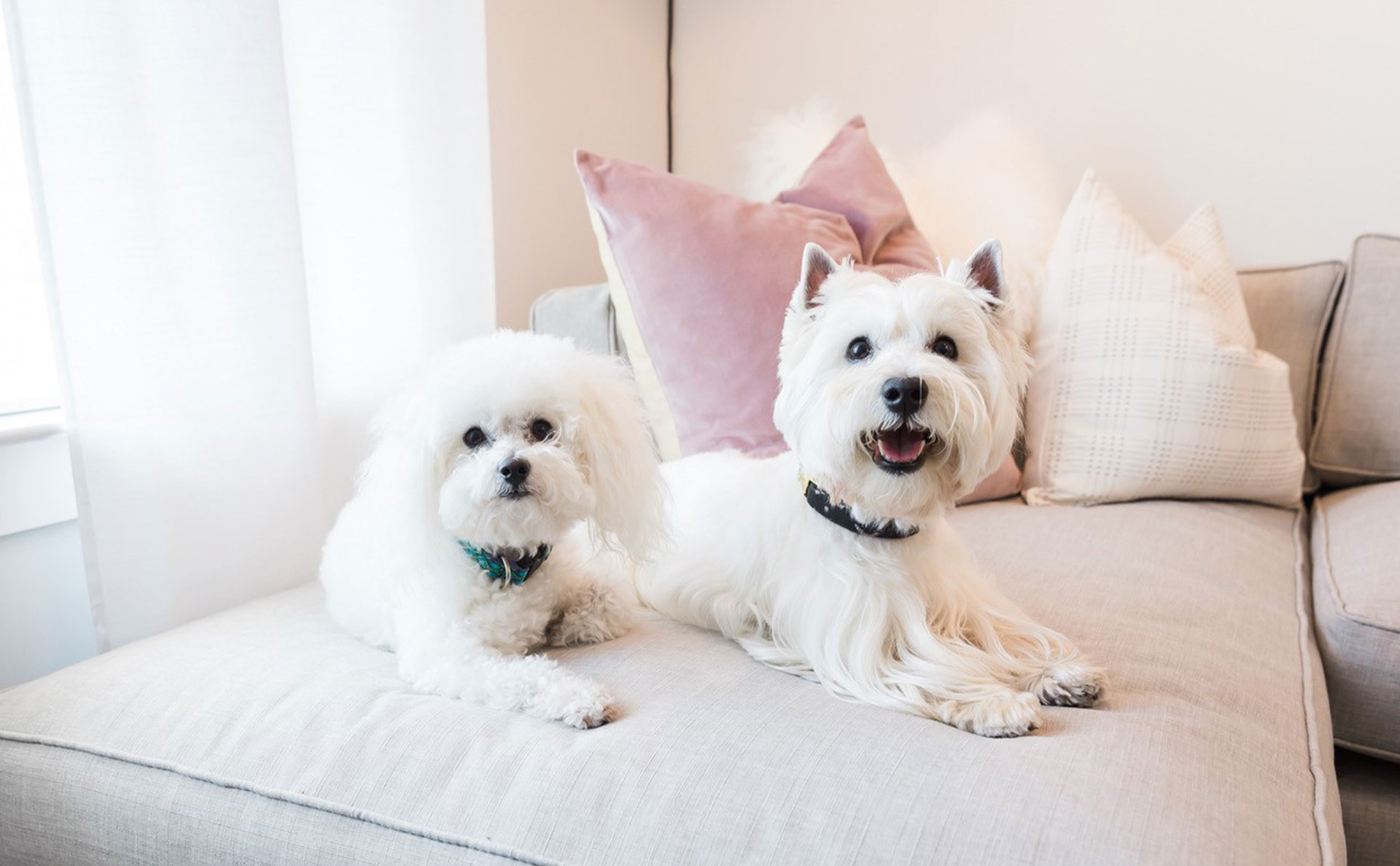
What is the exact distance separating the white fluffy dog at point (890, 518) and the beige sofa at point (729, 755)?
0.05m

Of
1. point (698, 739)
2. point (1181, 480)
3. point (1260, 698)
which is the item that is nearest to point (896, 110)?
point (1181, 480)

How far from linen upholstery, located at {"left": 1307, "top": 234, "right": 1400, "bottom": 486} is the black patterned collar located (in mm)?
1435

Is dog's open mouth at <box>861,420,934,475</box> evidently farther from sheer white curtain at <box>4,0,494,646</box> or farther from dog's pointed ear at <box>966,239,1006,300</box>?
sheer white curtain at <box>4,0,494,646</box>

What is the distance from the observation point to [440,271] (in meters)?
2.10

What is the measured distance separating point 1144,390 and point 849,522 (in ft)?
3.38

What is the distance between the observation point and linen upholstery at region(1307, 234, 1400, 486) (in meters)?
2.09

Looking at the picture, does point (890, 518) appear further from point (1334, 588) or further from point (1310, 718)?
point (1334, 588)

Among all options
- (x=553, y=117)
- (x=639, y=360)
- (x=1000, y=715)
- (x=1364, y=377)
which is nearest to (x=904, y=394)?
(x=1000, y=715)

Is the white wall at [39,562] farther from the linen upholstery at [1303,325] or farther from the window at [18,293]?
the linen upholstery at [1303,325]

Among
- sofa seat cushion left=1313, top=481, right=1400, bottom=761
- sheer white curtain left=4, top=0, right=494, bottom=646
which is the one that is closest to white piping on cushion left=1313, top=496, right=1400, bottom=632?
sofa seat cushion left=1313, top=481, right=1400, bottom=761

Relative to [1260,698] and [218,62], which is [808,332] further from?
[218,62]

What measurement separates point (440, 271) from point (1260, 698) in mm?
1667

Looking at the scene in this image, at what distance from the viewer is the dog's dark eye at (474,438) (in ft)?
4.02

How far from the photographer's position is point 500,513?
1172 millimetres
